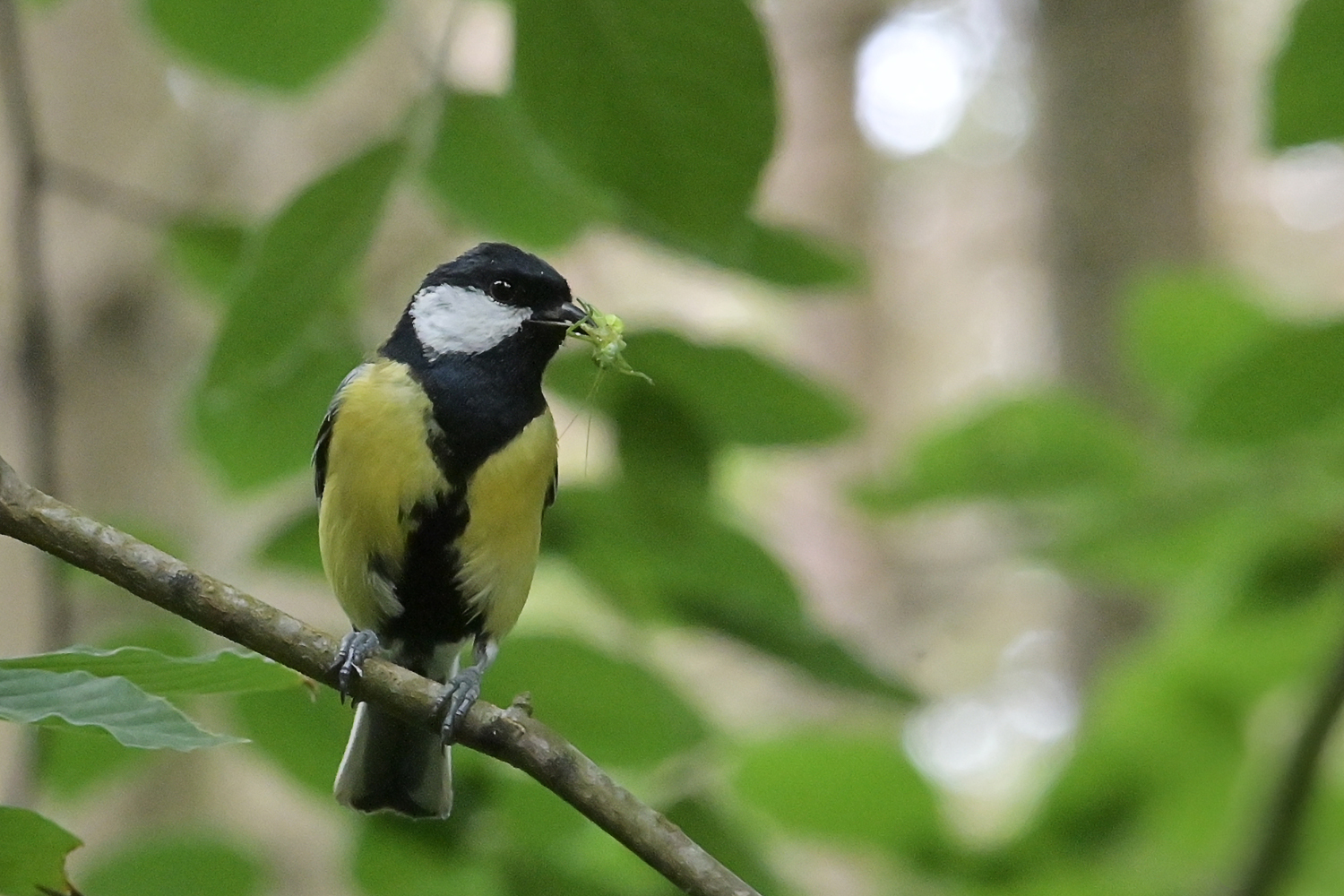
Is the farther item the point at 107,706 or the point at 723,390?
the point at 723,390

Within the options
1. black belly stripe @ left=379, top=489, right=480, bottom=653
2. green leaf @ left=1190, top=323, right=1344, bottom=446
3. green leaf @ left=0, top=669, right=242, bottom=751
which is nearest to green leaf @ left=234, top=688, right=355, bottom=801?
black belly stripe @ left=379, top=489, right=480, bottom=653

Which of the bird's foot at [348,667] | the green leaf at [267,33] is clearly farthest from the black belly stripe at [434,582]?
the green leaf at [267,33]

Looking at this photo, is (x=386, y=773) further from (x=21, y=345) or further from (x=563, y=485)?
(x=21, y=345)

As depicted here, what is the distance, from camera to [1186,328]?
87.0 inches

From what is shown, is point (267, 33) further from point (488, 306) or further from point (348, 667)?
point (348, 667)

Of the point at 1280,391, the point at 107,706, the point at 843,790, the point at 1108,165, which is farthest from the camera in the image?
the point at 1108,165

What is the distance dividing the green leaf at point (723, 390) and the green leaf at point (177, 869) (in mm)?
817

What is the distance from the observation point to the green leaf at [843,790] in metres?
2.15

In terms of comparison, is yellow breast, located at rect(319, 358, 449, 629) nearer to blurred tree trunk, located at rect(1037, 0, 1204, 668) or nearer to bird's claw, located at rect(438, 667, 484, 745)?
bird's claw, located at rect(438, 667, 484, 745)

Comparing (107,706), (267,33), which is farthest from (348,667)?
(267,33)

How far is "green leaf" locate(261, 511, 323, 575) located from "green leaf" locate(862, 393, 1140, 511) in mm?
897

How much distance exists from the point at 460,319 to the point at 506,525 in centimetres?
36

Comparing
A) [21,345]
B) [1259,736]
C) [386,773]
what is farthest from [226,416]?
[1259,736]

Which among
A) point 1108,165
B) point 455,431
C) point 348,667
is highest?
point 1108,165
